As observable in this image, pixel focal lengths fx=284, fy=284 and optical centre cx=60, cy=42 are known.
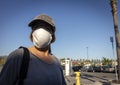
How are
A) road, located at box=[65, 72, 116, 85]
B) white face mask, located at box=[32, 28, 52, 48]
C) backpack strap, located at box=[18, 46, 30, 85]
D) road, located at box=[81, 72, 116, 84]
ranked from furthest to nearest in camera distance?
1. road, located at box=[81, 72, 116, 84]
2. road, located at box=[65, 72, 116, 85]
3. white face mask, located at box=[32, 28, 52, 48]
4. backpack strap, located at box=[18, 46, 30, 85]

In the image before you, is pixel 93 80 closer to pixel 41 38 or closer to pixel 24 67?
pixel 41 38

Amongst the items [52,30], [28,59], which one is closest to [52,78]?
[28,59]

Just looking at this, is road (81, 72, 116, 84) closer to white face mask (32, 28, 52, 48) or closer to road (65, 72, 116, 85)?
road (65, 72, 116, 85)

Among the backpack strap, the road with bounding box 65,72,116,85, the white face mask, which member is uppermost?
the white face mask

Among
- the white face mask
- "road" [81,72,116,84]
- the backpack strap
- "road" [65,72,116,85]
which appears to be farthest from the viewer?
"road" [81,72,116,84]

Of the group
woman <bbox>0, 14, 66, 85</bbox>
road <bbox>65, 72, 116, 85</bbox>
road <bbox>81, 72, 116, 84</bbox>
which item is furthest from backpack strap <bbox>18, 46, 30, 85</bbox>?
road <bbox>81, 72, 116, 84</bbox>

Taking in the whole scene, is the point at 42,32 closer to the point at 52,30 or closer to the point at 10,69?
the point at 52,30

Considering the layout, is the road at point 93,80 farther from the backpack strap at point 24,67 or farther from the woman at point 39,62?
the backpack strap at point 24,67

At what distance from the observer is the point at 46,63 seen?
9.65 feet

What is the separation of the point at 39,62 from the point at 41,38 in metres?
0.27

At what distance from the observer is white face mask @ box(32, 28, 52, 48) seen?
2945 mm

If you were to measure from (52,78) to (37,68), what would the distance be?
209mm

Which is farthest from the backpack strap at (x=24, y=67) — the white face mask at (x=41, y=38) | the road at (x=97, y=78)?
the road at (x=97, y=78)

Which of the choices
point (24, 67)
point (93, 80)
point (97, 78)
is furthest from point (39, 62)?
point (97, 78)
